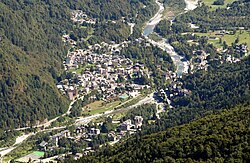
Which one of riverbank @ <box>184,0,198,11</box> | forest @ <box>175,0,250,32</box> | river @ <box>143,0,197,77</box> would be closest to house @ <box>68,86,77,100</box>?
river @ <box>143,0,197,77</box>

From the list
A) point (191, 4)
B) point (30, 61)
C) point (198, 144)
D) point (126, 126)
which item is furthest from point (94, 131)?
point (191, 4)

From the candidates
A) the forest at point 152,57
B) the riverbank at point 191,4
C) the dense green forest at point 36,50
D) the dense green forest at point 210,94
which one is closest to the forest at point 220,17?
the riverbank at point 191,4

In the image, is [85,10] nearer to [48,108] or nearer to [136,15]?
[136,15]

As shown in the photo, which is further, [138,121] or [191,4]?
[191,4]

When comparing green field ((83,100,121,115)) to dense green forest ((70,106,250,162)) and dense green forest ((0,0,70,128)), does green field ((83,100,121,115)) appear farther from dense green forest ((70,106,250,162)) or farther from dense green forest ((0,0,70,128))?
dense green forest ((70,106,250,162))

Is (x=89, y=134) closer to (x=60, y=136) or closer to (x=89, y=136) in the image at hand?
(x=89, y=136)

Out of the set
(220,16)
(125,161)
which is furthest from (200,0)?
(125,161)
